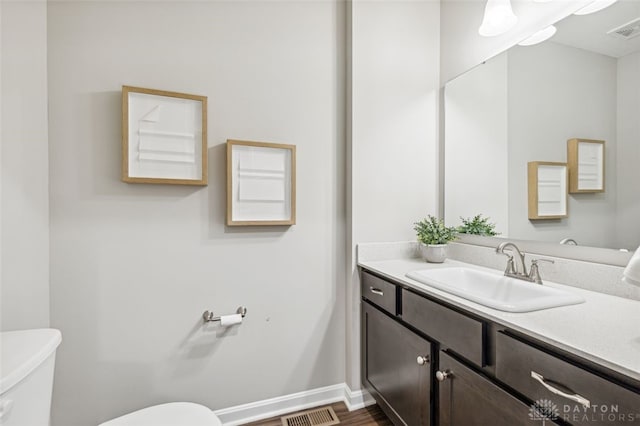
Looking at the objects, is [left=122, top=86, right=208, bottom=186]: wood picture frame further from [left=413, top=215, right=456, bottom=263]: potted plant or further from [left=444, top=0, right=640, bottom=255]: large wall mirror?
[left=444, top=0, right=640, bottom=255]: large wall mirror

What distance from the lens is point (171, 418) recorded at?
3.88ft

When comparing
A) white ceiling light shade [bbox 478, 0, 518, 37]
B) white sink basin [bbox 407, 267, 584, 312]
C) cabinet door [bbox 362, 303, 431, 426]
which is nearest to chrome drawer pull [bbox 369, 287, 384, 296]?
cabinet door [bbox 362, 303, 431, 426]

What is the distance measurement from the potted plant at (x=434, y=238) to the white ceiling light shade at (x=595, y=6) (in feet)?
3.76

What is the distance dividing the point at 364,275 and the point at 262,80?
4.15ft

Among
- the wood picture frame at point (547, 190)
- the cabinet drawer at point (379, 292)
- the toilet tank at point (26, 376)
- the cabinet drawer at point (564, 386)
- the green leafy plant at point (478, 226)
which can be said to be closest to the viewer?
the cabinet drawer at point (564, 386)

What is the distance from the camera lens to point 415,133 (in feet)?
6.37

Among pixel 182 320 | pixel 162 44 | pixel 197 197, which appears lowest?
pixel 182 320

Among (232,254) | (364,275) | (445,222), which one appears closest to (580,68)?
(445,222)

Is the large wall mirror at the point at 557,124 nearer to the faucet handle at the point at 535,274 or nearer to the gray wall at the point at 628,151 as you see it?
the gray wall at the point at 628,151

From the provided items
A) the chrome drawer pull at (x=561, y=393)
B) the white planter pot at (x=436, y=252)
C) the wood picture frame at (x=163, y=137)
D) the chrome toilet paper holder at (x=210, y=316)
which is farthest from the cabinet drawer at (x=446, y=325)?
the wood picture frame at (x=163, y=137)

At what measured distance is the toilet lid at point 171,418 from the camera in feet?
3.78

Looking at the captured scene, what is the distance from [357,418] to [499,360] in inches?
44.1

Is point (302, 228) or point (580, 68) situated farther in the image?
point (302, 228)

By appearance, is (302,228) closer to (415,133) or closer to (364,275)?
(364,275)
